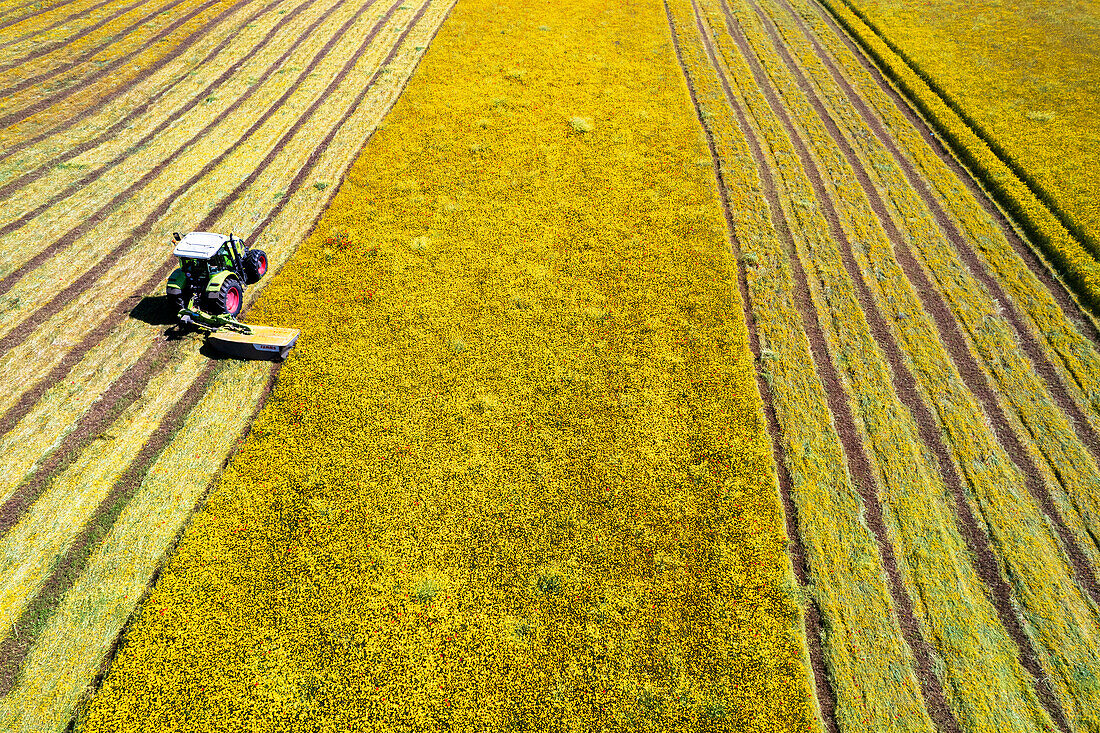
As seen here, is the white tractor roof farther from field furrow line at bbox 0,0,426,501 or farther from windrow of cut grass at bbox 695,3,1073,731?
windrow of cut grass at bbox 695,3,1073,731

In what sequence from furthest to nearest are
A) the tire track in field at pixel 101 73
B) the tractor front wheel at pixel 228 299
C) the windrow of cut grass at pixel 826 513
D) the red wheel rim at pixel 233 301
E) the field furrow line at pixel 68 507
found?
the tire track in field at pixel 101 73 < the red wheel rim at pixel 233 301 < the tractor front wheel at pixel 228 299 < the field furrow line at pixel 68 507 < the windrow of cut grass at pixel 826 513

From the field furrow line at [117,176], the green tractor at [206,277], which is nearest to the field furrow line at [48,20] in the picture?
the field furrow line at [117,176]

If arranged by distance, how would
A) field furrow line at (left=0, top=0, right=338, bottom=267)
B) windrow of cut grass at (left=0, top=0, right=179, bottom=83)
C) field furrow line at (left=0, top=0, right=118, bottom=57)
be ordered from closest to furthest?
field furrow line at (left=0, top=0, right=338, bottom=267) < windrow of cut grass at (left=0, top=0, right=179, bottom=83) < field furrow line at (left=0, top=0, right=118, bottom=57)

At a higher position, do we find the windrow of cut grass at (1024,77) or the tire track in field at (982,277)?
the windrow of cut grass at (1024,77)

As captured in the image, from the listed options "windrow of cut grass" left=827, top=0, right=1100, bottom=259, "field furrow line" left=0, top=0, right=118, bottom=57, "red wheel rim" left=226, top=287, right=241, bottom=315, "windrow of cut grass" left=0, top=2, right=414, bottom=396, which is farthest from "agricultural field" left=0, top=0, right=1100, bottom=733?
"field furrow line" left=0, top=0, right=118, bottom=57

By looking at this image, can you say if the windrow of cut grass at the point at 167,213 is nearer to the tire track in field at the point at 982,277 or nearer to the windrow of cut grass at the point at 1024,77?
the tire track in field at the point at 982,277

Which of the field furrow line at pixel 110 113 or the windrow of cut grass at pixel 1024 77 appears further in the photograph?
the windrow of cut grass at pixel 1024 77

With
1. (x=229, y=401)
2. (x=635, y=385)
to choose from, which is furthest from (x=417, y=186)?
(x=635, y=385)
